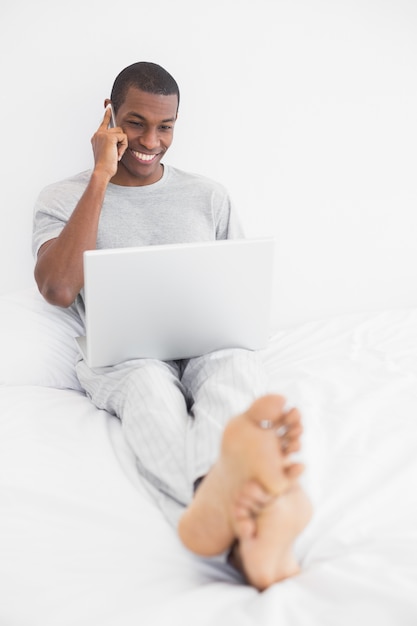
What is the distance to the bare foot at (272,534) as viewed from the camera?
0.90m

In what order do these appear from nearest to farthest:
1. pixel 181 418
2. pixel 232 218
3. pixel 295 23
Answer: pixel 181 418
pixel 232 218
pixel 295 23

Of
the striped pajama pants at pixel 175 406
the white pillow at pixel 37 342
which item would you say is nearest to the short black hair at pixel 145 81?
the white pillow at pixel 37 342

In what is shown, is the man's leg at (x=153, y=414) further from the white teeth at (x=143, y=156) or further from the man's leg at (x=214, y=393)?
the white teeth at (x=143, y=156)

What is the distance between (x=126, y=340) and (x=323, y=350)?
0.68 metres

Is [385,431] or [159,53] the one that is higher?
[159,53]

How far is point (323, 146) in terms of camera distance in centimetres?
231

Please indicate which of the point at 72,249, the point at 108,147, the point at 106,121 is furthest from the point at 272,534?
the point at 106,121

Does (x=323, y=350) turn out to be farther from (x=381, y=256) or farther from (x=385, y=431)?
(x=381, y=256)

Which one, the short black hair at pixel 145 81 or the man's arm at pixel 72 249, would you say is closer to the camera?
the man's arm at pixel 72 249

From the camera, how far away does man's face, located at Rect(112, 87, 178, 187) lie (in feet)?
5.70

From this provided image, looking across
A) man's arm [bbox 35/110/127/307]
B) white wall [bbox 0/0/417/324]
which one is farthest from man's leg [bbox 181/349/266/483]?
white wall [bbox 0/0/417/324]

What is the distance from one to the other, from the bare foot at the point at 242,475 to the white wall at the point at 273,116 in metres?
1.28

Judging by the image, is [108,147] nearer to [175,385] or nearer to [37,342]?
[37,342]

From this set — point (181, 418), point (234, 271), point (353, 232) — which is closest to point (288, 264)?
point (353, 232)
